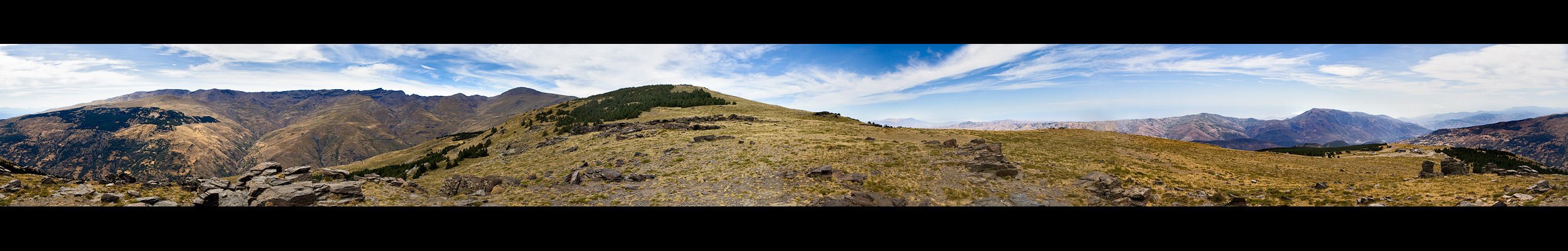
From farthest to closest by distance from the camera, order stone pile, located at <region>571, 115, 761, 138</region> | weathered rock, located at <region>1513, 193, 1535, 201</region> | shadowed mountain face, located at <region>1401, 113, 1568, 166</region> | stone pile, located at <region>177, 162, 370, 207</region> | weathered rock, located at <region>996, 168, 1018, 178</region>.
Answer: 1. shadowed mountain face, located at <region>1401, 113, 1568, 166</region>
2. stone pile, located at <region>571, 115, 761, 138</region>
3. weathered rock, located at <region>996, 168, 1018, 178</region>
4. stone pile, located at <region>177, 162, 370, 207</region>
5. weathered rock, located at <region>1513, 193, 1535, 201</region>

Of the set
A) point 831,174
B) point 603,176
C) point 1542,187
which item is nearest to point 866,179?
point 831,174

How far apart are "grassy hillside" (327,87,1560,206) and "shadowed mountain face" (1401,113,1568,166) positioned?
433 ft

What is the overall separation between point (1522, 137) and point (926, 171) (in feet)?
636

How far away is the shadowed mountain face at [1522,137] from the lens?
9569 cm

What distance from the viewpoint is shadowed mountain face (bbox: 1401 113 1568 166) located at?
A: 95.7m

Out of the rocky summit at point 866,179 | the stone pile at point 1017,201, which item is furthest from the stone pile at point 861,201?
the stone pile at point 1017,201

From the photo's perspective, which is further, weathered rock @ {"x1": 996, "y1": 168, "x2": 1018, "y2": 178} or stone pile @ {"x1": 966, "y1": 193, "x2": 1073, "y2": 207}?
weathered rock @ {"x1": 996, "y1": 168, "x2": 1018, "y2": 178}

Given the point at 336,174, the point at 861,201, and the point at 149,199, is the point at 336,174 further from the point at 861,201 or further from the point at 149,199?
the point at 861,201

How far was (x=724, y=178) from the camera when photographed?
16547 mm

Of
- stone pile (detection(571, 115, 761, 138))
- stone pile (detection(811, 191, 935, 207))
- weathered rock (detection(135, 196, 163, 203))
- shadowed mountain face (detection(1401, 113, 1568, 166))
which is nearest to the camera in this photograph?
weathered rock (detection(135, 196, 163, 203))

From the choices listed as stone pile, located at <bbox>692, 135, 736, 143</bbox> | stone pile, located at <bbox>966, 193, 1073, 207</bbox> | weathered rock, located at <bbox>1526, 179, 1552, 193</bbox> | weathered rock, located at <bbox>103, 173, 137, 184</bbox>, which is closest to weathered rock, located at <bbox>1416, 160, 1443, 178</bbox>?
weathered rock, located at <bbox>1526, 179, 1552, 193</bbox>

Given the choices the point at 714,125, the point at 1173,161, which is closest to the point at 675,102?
the point at 714,125

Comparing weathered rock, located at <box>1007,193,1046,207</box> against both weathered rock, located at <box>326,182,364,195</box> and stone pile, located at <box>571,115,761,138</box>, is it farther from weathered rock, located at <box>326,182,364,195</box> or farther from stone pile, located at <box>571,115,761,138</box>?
weathered rock, located at <box>326,182,364,195</box>

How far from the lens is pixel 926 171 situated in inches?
680
